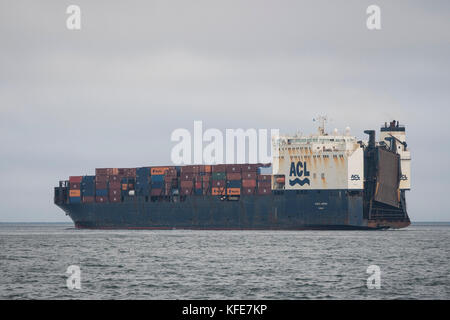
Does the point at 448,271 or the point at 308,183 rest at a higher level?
the point at 308,183

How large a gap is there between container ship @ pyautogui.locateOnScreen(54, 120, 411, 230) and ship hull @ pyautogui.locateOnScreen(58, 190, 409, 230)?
0.13 metres

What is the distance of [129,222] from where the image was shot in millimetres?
112688

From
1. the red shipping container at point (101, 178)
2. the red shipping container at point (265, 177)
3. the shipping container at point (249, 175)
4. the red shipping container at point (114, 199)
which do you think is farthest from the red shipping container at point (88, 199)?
the red shipping container at point (265, 177)

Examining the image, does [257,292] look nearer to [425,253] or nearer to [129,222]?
[425,253]

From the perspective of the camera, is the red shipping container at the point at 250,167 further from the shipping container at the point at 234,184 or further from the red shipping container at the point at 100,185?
the red shipping container at the point at 100,185

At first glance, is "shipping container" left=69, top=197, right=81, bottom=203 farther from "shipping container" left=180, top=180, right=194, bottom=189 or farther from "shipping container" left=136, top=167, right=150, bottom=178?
"shipping container" left=180, top=180, right=194, bottom=189

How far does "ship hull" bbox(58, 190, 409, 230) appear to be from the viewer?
94.2 meters

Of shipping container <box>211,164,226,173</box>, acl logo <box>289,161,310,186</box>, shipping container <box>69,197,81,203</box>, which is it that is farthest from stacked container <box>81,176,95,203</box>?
acl logo <box>289,161,310,186</box>

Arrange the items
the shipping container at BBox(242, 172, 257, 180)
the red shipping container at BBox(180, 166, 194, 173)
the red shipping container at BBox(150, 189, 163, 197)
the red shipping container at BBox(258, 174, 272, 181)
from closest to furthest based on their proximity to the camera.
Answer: the red shipping container at BBox(258, 174, 272, 181)
the shipping container at BBox(242, 172, 257, 180)
the red shipping container at BBox(180, 166, 194, 173)
the red shipping container at BBox(150, 189, 163, 197)

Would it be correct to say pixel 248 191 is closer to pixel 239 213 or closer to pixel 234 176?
pixel 234 176

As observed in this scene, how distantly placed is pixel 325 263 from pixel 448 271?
28.1 ft

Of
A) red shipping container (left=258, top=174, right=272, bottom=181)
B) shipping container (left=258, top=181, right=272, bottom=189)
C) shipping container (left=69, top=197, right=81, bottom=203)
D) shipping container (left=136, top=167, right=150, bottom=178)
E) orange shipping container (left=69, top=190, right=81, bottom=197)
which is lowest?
shipping container (left=69, top=197, right=81, bottom=203)

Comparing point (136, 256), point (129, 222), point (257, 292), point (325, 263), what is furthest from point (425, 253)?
point (129, 222)

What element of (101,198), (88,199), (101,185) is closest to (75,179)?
(88,199)
